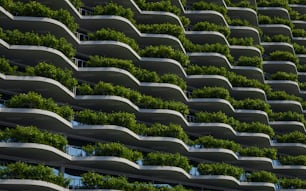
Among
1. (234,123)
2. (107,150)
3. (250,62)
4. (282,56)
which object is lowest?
(107,150)

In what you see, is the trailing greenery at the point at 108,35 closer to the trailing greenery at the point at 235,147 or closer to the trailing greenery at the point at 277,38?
the trailing greenery at the point at 235,147

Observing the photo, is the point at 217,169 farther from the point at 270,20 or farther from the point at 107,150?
the point at 270,20

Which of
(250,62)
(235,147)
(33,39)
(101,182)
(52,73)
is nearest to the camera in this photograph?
(101,182)

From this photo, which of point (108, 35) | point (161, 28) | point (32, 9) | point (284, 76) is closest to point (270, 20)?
point (284, 76)

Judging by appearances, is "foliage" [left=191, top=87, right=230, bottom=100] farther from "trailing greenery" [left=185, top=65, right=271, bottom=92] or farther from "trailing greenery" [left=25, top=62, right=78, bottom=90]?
"trailing greenery" [left=25, top=62, right=78, bottom=90]

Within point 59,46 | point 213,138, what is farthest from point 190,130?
point 59,46

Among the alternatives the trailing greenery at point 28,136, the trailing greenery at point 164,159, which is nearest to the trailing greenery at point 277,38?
the trailing greenery at point 164,159

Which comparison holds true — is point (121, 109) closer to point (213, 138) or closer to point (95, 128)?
point (95, 128)

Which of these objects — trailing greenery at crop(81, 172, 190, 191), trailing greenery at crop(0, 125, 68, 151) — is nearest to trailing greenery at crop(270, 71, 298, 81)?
trailing greenery at crop(81, 172, 190, 191)
